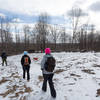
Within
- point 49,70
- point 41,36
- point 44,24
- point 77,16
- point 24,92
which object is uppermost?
point 77,16

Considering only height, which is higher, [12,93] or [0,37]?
[0,37]

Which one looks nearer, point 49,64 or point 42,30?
point 49,64

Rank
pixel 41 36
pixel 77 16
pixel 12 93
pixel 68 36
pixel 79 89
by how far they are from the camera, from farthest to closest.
Answer: pixel 68 36, pixel 77 16, pixel 41 36, pixel 79 89, pixel 12 93

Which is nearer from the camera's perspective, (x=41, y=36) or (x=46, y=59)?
(x=46, y=59)

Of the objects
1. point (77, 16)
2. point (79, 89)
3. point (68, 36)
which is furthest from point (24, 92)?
point (68, 36)

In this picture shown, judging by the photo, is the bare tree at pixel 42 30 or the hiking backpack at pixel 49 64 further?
the bare tree at pixel 42 30

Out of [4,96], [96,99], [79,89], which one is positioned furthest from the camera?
[79,89]

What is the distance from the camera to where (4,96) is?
4270 mm

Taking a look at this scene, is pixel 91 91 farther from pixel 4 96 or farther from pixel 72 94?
pixel 4 96

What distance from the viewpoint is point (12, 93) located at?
14.9ft

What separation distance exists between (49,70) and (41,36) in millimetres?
32312

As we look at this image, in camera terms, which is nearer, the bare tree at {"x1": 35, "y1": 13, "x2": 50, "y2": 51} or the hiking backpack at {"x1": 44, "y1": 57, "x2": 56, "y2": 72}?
the hiking backpack at {"x1": 44, "y1": 57, "x2": 56, "y2": 72}

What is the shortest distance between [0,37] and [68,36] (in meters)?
42.8

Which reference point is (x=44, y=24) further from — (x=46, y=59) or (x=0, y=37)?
(x=46, y=59)
